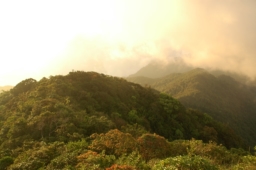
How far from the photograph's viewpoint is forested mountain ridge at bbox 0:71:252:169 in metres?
15.2

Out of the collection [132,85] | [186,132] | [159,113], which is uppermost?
[132,85]

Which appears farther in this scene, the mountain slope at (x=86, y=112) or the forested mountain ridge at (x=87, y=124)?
the mountain slope at (x=86, y=112)

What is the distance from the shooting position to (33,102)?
1097 inches

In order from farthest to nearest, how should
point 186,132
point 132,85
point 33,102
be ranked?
point 132,85 < point 186,132 < point 33,102

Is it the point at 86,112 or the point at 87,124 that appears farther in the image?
the point at 86,112

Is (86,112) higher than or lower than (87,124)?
higher

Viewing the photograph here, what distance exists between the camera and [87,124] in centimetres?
2311

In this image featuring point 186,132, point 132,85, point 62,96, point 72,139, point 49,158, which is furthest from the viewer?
point 132,85

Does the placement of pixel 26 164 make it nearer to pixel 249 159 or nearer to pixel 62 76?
pixel 249 159

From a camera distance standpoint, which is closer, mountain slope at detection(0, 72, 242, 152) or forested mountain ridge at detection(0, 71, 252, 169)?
forested mountain ridge at detection(0, 71, 252, 169)

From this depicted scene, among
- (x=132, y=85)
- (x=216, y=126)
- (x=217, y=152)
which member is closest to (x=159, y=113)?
(x=132, y=85)

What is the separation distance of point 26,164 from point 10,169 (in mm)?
993

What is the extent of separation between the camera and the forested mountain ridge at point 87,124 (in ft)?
49.8

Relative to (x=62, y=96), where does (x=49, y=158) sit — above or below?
below
